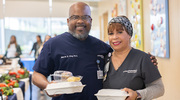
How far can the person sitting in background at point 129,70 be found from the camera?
1617 millimetres

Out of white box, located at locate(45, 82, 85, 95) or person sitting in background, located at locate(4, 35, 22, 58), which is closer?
white box, located at locate(45, 82, 85, 95)

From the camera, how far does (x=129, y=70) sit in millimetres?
1641

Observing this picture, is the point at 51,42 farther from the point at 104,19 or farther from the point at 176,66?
the point at 104,19

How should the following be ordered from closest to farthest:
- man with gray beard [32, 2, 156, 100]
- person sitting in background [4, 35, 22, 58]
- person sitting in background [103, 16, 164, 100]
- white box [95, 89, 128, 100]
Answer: white box [95, 89, 128, 100] → person sitting in background [103, 16, 164, 100] → man with gray beard [32, 2, 156, 100] → person sitting in background [4, 35, 22, 58]

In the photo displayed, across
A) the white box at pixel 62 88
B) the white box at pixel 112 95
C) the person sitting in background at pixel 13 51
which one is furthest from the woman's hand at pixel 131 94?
the person sitting in background at pixel 13 51

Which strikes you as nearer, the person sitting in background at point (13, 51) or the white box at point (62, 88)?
the white box at point (62, 88)

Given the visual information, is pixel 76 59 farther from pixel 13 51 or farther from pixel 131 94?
pixel 13 51

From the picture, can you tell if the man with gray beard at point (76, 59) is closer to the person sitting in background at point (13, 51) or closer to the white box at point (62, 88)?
the white box at point (62, 88)

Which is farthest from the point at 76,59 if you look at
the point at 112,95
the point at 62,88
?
the point at 112,95

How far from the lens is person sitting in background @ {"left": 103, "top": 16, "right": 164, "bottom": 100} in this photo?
162 cm

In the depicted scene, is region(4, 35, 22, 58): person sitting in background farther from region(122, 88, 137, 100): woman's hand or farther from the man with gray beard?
region(122, 88, 137, 100): woman's hand

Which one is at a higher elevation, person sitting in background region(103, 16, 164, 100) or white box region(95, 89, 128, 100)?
person sitting in background region(103, 16, 164, 100)

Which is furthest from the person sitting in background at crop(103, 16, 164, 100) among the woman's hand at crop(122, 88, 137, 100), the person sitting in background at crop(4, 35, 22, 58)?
the person sitting in background at crop(4, 35, 22, 58)

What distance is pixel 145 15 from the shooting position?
4086mm
